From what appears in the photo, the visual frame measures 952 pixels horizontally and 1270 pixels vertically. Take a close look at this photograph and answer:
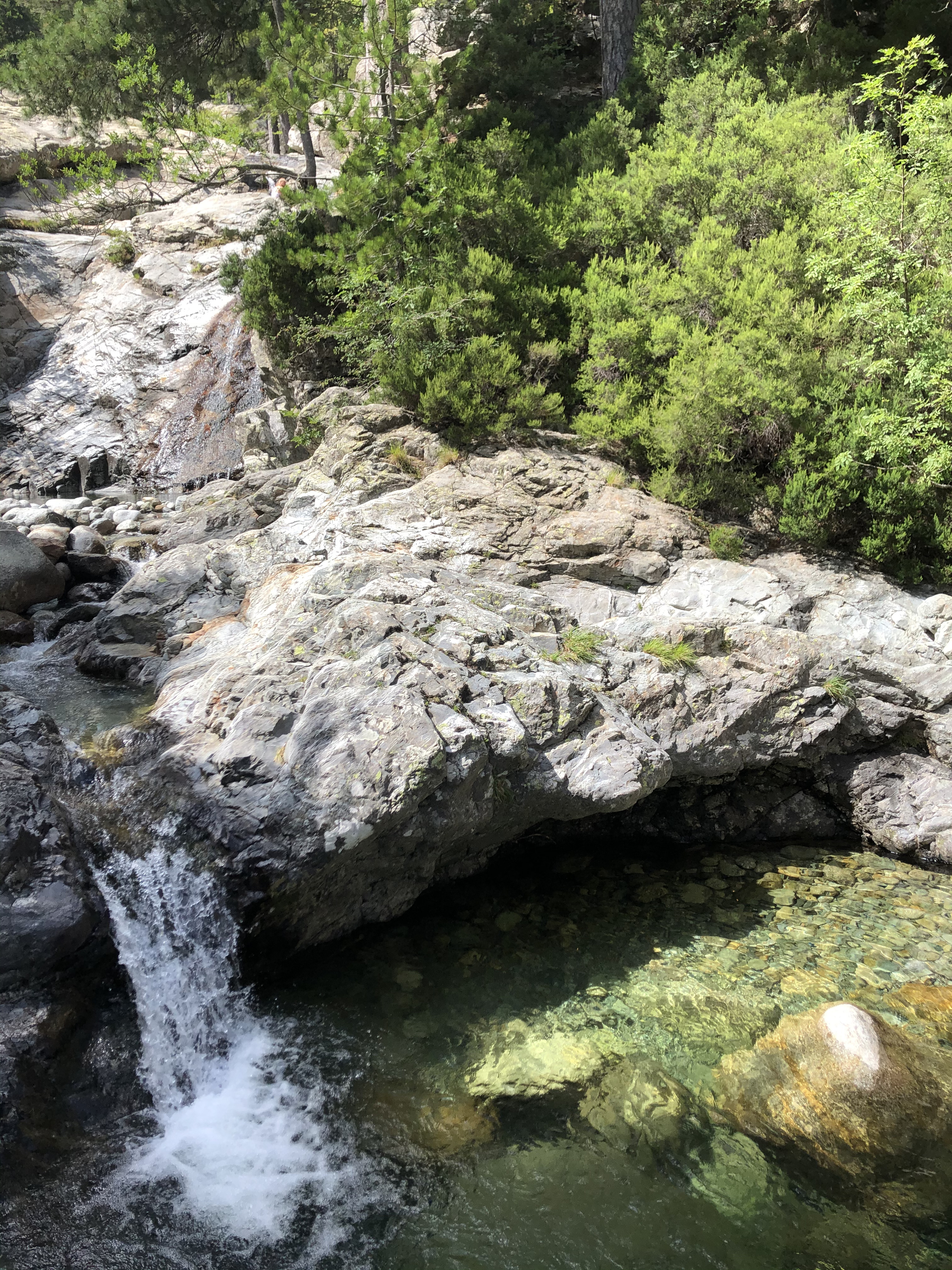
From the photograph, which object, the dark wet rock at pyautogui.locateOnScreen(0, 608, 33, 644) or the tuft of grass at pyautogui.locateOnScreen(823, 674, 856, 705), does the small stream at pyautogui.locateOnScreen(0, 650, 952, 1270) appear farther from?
the dark wet rock at pyautogui.locateOnScreen(0, 608, 33, 644)

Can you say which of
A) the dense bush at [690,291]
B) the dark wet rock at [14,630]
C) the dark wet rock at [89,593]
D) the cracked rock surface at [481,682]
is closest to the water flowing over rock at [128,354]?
the dense bush at [690,291]

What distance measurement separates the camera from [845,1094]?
4316 millimetres

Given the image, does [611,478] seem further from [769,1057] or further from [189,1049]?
[189,1049]

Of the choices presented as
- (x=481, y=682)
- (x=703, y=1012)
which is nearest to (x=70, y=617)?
(x=481, y=682)

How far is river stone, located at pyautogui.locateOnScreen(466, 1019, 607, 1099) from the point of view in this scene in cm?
455

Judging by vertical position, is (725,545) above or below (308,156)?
below

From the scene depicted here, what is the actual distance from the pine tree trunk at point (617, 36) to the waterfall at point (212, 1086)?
1446 cm

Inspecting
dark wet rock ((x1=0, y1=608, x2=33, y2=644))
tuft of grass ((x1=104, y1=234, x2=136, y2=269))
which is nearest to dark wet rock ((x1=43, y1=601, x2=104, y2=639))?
dark wet rock ((x1=0, y1=608, x2=33, y2=644))

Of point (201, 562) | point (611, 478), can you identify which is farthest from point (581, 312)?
point (201, 562)

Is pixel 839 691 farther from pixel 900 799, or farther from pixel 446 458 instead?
pixel 446 458

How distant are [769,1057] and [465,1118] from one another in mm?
1918

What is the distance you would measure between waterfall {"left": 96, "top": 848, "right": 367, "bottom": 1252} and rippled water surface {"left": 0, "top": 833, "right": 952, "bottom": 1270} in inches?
1.2

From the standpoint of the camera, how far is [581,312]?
1022 cm

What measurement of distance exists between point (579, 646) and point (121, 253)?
18622 mm
